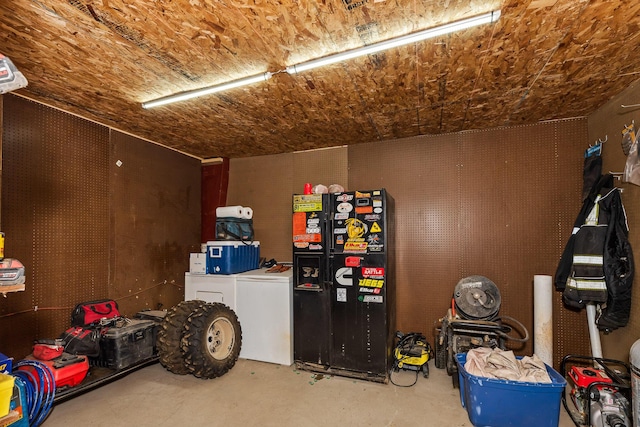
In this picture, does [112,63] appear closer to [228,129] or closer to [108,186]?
[228,129]

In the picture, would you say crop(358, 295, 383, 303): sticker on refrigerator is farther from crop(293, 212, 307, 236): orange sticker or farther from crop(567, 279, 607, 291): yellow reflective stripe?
crop(567, 279, 607, 291): yellow reflective stripe

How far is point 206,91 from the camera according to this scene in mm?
2707

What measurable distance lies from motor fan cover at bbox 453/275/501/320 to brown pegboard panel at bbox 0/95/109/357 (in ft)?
13.4

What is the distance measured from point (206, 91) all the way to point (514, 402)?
3.64 metres

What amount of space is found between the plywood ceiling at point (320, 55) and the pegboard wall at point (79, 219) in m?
0.33

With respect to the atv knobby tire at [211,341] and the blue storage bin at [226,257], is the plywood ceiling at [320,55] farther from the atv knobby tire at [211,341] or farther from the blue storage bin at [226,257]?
the atv knobby tire at [211,341]

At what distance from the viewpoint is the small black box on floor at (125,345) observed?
2922 mm

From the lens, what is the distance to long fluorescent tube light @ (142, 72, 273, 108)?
248 cm

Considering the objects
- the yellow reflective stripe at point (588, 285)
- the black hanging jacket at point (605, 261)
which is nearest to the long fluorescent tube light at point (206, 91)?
the black hanging jacket at point (605, 261)

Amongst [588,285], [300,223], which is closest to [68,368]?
[300,223]

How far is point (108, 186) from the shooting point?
361cm

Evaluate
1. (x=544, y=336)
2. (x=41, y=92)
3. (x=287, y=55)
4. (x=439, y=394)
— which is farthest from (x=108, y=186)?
(x=544, y=336)

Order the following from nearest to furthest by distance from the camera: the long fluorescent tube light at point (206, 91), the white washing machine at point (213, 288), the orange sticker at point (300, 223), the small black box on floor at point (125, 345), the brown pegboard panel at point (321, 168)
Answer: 1. the long fluorescent tube light at point (206, 91)
2. the small black box on floor at point (125, 345)
3. the orange sticker at point (300, 223)
4. the white washing machine at point (213, 288)
5. the brown pegboard panel at point (321, 168)

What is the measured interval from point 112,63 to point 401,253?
11.8 feet
